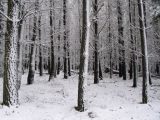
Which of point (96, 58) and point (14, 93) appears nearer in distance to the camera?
point (14, 93)

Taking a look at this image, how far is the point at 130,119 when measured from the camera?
7453mm

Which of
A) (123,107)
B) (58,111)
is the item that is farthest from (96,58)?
(58,111)

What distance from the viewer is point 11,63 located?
8.17 metres

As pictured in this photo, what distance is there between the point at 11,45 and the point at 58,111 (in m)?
3.57

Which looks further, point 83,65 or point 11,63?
point 83,65

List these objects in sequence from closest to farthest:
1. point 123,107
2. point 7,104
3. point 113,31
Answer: point 7,104 < point 123,107 < point 113,31

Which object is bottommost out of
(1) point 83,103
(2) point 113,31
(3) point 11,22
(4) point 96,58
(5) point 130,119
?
(5) point 130,119

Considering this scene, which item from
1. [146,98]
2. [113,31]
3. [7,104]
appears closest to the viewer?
[7,104]

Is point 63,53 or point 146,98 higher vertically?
point 63,53

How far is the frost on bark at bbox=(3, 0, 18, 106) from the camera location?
807 centimetres

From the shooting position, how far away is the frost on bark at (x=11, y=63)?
807 cm

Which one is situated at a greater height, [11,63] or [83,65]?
[11,63]

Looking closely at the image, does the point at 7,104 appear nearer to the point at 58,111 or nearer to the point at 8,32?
the point at 58,111

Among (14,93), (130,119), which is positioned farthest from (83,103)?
(14,93)
